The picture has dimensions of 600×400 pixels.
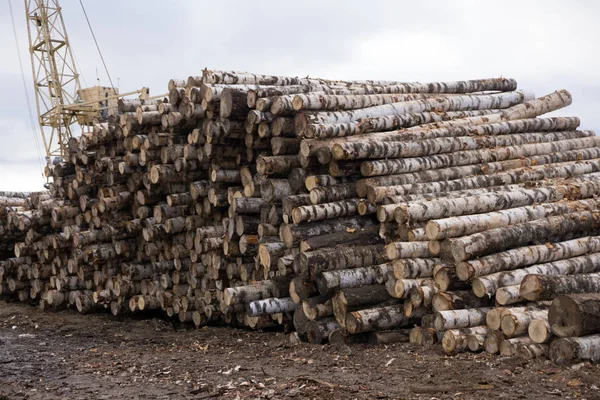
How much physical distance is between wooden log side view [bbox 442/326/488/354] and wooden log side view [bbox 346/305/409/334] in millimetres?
887

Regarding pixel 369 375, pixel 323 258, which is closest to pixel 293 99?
pixel 323 258

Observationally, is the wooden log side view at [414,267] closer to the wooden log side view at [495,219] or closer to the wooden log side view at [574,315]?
the wooden log side view at [495,219]

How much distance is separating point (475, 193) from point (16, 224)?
8.87 meters

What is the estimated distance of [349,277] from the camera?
7.97 m

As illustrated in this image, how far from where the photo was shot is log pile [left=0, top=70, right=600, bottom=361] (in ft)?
24.6

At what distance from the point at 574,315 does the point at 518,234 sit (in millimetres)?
1710

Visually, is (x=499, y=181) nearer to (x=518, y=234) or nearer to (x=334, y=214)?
(x=518, y=234)

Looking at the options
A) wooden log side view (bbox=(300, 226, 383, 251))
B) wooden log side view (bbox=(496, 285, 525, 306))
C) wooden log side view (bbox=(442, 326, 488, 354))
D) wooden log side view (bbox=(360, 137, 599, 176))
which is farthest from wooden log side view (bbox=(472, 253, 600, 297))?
wooden log side view (bbox=(360, 137, 599, 176))

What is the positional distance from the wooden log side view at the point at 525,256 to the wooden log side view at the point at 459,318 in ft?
1.27

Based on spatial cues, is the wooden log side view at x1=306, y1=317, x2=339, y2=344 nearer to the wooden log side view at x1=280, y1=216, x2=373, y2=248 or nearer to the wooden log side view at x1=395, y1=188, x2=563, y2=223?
the wooden log side view at x1=280, y1=216, x2=373, y2=248

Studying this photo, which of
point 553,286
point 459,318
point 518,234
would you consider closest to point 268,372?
point 459,318

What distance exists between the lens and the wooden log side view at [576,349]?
6160 millimetres

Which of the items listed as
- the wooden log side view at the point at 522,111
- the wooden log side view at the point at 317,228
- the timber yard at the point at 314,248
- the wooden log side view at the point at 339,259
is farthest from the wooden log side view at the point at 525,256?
the wooden log side view at the point at 522,111

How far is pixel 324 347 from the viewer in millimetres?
7746
